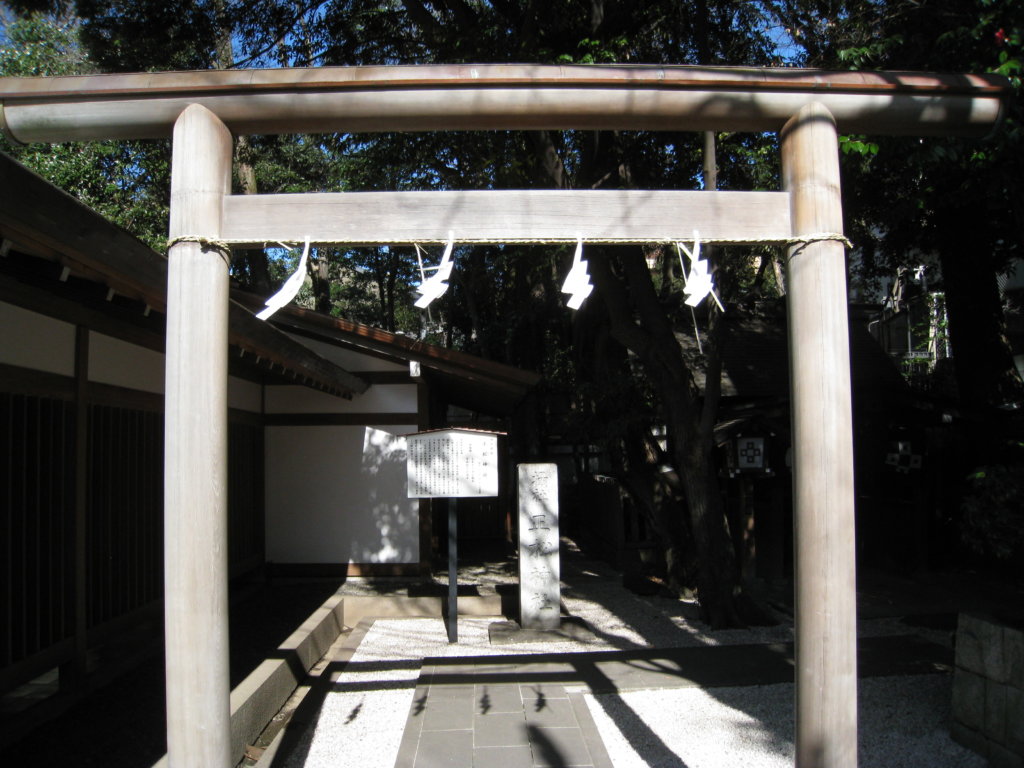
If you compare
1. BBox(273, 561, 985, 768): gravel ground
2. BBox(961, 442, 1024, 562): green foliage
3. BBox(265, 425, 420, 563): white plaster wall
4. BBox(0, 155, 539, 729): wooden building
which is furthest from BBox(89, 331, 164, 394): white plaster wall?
BBox(961, 442, 1024, 562): green foliage

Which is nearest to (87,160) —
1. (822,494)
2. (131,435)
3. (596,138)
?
(131,435)

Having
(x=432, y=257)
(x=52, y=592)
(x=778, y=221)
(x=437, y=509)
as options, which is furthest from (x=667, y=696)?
(x=432, y=257)

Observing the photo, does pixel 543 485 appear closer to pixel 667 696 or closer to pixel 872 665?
pixel 667 696

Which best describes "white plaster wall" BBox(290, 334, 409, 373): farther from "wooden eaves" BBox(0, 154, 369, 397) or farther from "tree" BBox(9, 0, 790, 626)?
"wooden eaves" BBox(0, 154, 369, 397)

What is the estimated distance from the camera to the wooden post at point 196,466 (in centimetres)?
293

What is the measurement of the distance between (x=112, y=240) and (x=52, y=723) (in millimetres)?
3005

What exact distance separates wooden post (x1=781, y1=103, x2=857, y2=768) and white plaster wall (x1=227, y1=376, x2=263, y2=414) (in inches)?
267

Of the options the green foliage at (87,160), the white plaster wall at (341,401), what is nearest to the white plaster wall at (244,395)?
the white plaster wall at (341,401)

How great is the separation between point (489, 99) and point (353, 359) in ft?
24.1

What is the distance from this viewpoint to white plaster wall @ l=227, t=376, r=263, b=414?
28.0 feet

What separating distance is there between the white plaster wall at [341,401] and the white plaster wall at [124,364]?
333 centimetres

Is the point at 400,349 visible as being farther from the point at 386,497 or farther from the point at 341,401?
the point at 386,497

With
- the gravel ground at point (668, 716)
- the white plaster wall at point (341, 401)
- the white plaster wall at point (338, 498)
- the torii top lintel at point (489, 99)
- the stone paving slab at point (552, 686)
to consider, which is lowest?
the gravel ground at point (668, 716)

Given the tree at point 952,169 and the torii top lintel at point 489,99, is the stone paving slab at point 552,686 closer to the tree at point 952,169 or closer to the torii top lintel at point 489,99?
the torii top lintel at point 489,99
